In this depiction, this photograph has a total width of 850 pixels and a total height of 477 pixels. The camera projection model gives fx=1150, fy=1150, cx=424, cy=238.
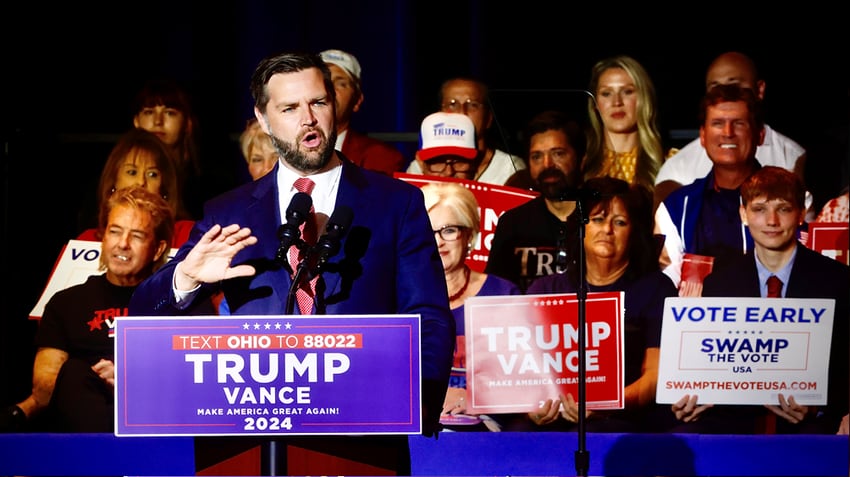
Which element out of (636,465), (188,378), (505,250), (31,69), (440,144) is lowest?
(636,465)

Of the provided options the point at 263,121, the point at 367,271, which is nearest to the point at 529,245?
the point at 367,271

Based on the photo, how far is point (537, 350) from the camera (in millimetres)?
5172

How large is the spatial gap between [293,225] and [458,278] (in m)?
1.62

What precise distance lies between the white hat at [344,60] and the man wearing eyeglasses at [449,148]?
0.43 meters

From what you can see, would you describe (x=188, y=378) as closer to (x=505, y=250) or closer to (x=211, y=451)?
(x=211, y=451)

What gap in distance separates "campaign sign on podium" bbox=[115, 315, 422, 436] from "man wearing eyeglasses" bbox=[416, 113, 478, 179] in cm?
173

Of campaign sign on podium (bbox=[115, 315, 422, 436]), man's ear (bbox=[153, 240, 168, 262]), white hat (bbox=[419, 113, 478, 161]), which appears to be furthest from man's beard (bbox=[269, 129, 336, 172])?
campaign sign on podium (bbox=[115, 315, 422, 436])

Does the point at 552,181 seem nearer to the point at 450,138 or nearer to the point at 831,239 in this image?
the point at 450,138

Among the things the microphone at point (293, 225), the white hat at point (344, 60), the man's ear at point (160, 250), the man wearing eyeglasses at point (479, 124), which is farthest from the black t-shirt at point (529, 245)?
the microphone at point (293, 225)

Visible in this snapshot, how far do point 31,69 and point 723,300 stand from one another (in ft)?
11.1

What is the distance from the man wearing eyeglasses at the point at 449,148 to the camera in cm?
525

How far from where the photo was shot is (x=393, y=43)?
5379 millimetres

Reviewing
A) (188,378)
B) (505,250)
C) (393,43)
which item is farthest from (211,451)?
(393,43)

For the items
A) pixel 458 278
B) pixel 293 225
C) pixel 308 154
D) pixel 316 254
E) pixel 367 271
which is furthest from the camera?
pixel 458 278
